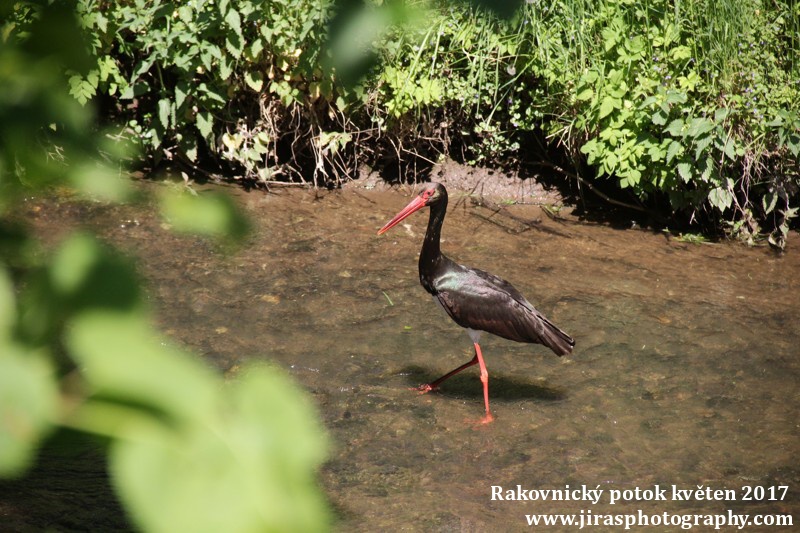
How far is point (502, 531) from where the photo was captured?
3.74 meters

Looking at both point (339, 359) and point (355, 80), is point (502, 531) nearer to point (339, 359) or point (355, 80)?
point (339, 359)

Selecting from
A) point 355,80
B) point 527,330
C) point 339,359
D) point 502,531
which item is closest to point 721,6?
point 527,330

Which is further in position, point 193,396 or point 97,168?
point 97,168

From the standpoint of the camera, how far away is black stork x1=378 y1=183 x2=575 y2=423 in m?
4.68

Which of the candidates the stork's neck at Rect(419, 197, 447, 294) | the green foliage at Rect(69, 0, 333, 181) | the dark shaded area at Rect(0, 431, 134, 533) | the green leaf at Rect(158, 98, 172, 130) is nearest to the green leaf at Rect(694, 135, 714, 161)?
the stork's neck at Rect(419, 197, 447, 294)

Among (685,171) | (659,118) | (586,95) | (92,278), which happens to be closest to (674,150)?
(685,171)

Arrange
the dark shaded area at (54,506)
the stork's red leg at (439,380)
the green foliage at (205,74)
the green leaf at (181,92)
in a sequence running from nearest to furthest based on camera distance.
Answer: the dark shaded area at (54,506) < the stork's red leg at (439,380) < the green foliage at (205,74) < the green leaf at (181,92)

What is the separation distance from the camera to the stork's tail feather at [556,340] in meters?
4.64

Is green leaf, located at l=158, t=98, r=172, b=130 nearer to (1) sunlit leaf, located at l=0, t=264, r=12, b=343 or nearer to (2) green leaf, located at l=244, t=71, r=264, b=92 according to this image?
(2) green leaf, located at l=244, t=71, r=264, b=92

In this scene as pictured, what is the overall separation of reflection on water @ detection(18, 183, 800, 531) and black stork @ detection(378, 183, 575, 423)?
32cm

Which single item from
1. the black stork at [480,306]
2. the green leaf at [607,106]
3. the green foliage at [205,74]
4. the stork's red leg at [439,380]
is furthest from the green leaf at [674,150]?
the green foliage at [205,74]

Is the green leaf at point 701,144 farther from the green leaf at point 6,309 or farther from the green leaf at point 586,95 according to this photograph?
the green leaf at point 6,309

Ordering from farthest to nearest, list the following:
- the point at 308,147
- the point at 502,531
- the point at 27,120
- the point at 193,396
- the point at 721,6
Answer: the point at 308,147 → the point at 721,6 → the point at 502,531 → the point at 27,120 → the point at 193,396

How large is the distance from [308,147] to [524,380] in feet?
10.1
